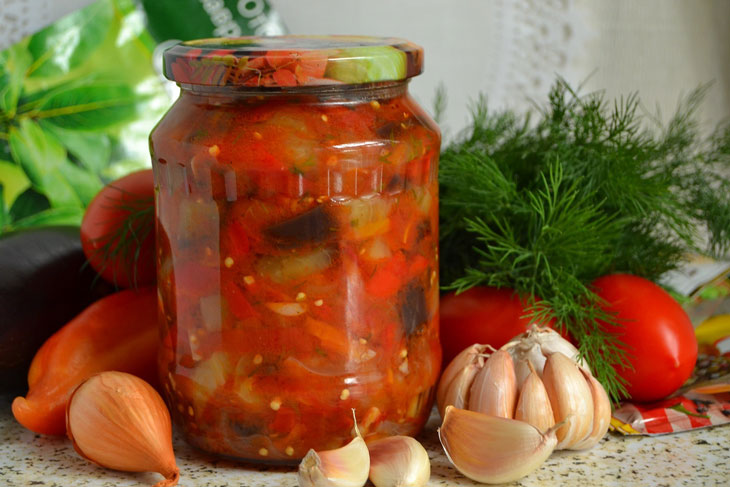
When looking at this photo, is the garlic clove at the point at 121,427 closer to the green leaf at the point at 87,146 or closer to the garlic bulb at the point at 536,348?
the garlic bulb at the point at 536,348

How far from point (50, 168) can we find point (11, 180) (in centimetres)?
5

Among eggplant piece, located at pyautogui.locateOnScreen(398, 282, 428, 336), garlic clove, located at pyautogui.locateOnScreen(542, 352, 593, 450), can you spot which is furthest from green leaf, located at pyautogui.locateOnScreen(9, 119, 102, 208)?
garlic clove, located at pyautogui.locateOnScreen(542, 352, 593, 450)

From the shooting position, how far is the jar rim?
0.62 m

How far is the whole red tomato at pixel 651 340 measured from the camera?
2.64 ft

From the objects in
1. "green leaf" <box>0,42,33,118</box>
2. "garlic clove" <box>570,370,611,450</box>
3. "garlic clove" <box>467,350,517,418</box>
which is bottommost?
"garlic clove" <box>570,370,611,450</box>

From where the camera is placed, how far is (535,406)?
2.28ft

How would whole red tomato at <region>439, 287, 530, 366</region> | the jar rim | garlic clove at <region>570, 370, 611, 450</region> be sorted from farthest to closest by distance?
whole red tomato at <region>439, 287, 530, 366</region>, garlic clove at <region>570, 370, 611, 450</region>, the jar rim

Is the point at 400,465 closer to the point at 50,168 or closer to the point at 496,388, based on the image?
the point at 496,388

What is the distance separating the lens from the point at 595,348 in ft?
2.61

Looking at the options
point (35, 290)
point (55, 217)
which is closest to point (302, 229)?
point (35, 290)

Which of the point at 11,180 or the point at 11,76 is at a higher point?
the point at 11,76

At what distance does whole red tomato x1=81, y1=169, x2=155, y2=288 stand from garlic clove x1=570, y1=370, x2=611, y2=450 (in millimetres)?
448

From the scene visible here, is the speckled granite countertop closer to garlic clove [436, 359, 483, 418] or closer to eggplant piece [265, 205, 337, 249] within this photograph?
garlic clove [436, 359, 483, 418]

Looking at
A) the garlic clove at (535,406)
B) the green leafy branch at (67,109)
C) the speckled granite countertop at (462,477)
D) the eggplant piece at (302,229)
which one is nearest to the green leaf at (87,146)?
the green leafy branch at (67,109)
